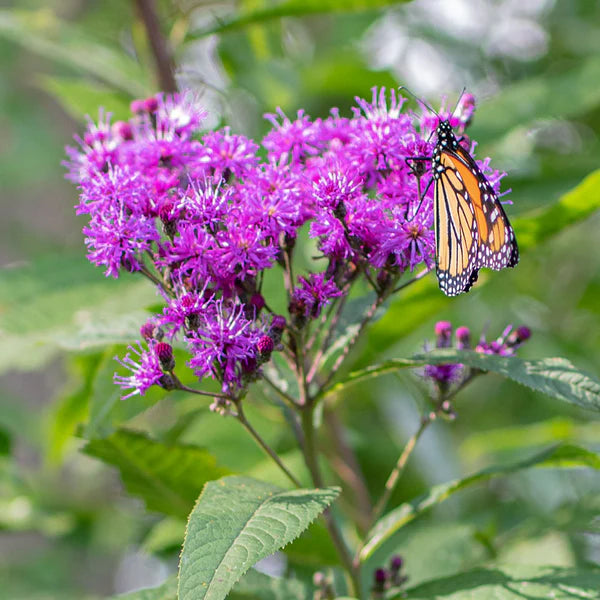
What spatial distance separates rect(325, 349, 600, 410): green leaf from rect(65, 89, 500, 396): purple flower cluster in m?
0.20

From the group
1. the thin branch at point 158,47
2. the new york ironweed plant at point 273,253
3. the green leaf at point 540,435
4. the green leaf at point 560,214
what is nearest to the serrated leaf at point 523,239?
the green leaf at point 560,214

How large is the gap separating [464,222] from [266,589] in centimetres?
91

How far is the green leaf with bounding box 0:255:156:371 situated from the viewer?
2.22 metres

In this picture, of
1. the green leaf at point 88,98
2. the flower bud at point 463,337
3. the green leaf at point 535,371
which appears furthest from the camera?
the green leaf at point 88,98

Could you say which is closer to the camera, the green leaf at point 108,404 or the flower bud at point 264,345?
the flower bud at point 264,345

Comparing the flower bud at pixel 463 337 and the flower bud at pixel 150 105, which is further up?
the flower bud at pixel 150 105

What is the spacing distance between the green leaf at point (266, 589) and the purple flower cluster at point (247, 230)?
18.1 inches

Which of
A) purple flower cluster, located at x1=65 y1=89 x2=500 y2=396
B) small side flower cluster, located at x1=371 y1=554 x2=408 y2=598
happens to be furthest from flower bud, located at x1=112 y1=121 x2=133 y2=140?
small side flower cluster, located at x1=371 y1=554 x2=408 y2=598

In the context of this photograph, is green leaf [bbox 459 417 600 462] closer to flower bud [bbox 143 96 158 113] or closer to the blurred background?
the blurred background

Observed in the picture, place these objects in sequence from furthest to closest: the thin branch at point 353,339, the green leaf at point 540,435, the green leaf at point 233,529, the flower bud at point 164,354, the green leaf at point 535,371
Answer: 1. the green leaf at point 540,435
2. the thin branch at point 353,339
3. the flower bud at point 164,354
4. the green leaf at point 535,371
5. the green leaf at point 233,529

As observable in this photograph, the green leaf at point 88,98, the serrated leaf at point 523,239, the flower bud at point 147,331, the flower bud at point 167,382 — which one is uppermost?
the green leaf at point 88,98

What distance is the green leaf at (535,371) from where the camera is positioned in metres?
1.42

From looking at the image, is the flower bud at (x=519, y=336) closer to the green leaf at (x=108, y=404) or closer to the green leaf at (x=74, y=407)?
the green leaf at (x=108, y=404)

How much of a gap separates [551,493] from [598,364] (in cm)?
64
